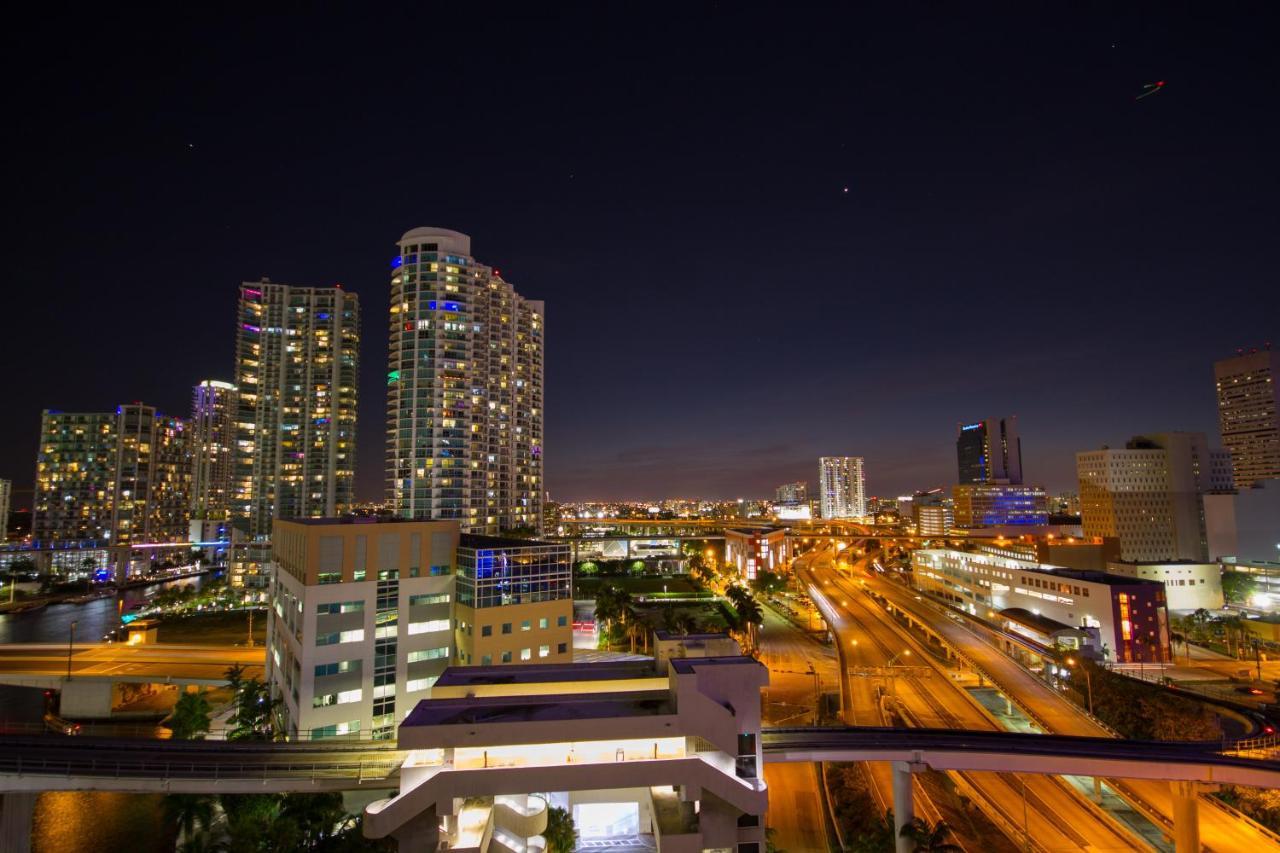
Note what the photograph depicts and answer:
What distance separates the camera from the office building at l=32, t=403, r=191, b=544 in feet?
335

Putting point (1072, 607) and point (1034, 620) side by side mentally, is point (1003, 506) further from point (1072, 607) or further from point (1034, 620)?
point (1072, 607)

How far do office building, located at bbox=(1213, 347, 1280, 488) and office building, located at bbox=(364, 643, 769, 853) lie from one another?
145 m

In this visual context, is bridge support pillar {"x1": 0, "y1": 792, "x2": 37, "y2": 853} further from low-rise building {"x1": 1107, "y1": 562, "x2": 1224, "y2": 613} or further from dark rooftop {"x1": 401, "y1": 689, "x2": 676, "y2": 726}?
low-rise building {"x1": 1107, "y1": 562, "x2": 1224, "y2": 613}

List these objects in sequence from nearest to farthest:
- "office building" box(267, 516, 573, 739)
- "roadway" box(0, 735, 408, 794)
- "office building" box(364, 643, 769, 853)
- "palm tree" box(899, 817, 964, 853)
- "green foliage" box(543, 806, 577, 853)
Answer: "office building" box(364, 643, 769, 853)
"palm tree" box(899, 817, 964, 853)
"roadway" box(0, 735, 408, 794)
"green foliage" box(543, 806, 577, 853)
"office building" box(267, 516, 573, 739)

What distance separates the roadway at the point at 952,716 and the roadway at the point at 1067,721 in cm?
242

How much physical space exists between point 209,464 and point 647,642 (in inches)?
5323

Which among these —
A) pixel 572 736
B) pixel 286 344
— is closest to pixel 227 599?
pixel 286 344

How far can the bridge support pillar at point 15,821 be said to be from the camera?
2075cm

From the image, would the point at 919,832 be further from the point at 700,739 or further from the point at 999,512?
the point at 999,512

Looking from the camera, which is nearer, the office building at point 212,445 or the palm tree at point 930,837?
the palm tree at point 930,837

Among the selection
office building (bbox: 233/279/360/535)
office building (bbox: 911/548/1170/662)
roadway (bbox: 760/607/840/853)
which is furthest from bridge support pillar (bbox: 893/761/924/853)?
office building (bbox: 233/279/360/535)

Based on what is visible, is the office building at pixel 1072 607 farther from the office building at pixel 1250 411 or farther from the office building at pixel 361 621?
the office building at pixel 1250 411

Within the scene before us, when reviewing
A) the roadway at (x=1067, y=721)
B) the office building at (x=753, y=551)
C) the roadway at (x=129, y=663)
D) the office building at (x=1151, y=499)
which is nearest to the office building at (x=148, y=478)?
the roadway at (x=129, y=663)

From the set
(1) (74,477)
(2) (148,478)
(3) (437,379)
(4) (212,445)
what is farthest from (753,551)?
(4) (212,445)
